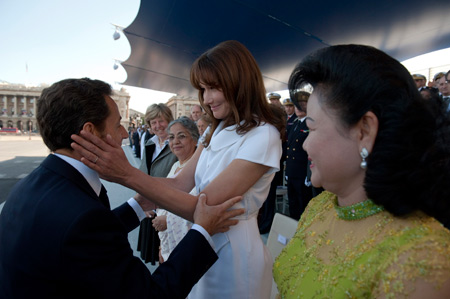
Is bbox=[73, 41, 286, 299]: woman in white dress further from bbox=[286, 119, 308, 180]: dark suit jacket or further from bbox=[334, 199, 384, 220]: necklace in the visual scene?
bbox=[286, 119, 308, 180]: dark suit jacket

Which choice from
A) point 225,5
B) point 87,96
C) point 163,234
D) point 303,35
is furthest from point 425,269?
point 303,35

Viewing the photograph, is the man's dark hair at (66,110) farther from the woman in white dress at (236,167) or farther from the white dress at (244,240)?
the white dress at (244,240)

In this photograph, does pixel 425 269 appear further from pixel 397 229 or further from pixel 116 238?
pixel 116 238

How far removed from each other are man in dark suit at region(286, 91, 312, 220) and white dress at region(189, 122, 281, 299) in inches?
128

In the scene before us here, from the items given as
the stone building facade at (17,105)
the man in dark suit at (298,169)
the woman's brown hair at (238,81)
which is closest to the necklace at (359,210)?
the woman's brown hair at (238,81)

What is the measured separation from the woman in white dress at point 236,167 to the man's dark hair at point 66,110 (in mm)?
371

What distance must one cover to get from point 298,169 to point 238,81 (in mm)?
3499

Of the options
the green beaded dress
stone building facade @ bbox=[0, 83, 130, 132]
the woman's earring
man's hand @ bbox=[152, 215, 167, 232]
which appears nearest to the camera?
the green beaded dress

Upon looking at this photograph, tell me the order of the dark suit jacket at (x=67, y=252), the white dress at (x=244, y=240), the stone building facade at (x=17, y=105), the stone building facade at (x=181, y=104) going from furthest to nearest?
the stone building facade at (x=17, y=105) → the stone building facade at (x=181, y=104) → the white dress at (x=244, y=240) → the dark suit jacket at (x=67, y=252)

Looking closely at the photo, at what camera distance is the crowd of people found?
72 centimetres

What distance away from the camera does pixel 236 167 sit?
49.8 inches

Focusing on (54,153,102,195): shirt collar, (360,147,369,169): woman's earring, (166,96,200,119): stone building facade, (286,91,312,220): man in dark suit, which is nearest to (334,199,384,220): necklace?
(360,147,369,169): woman's earring

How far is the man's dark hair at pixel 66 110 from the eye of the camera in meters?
1.15

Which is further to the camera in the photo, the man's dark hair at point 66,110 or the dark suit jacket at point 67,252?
the man's dark hair at point 66,110
